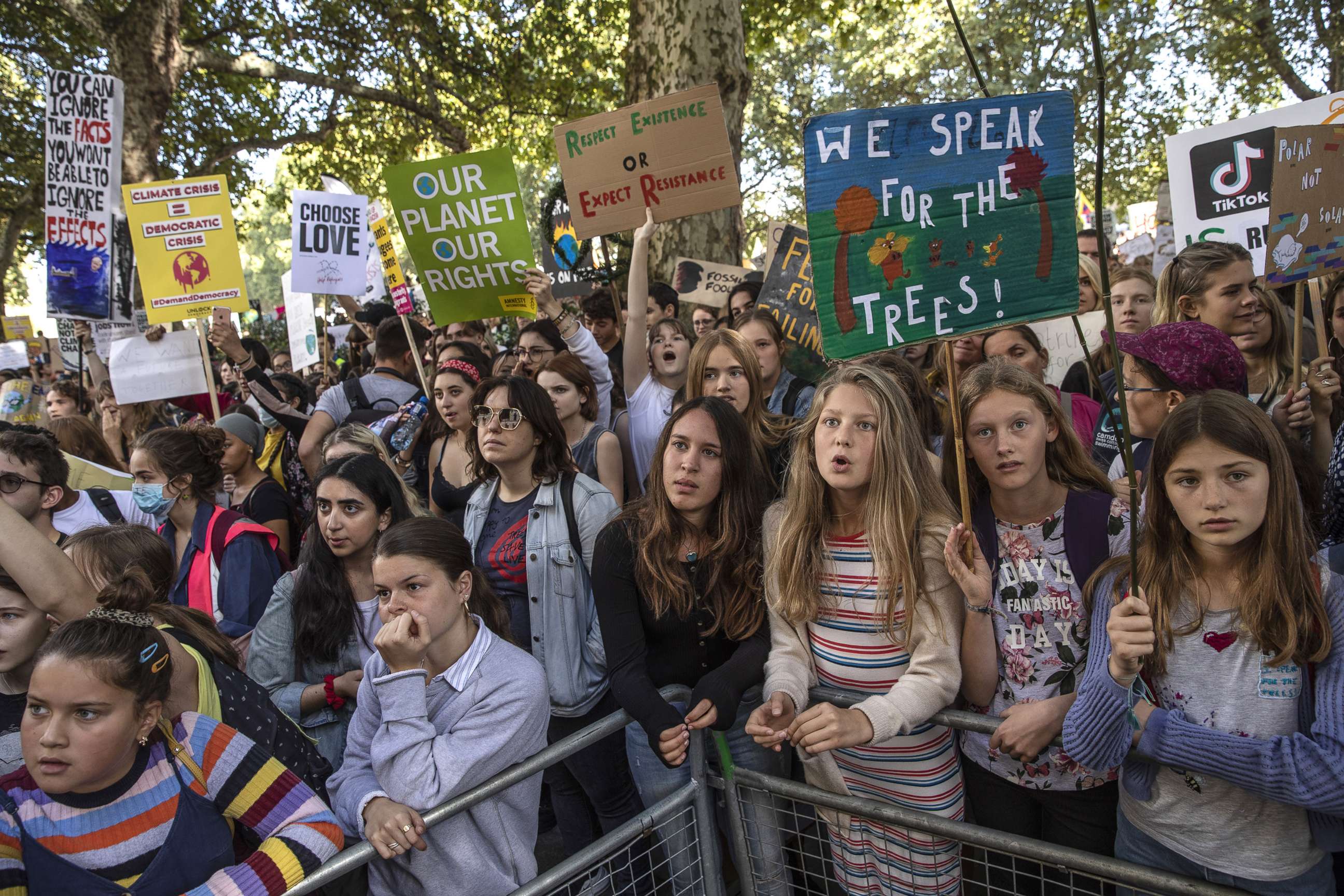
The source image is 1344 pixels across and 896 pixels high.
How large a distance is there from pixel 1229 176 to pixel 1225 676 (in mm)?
3986

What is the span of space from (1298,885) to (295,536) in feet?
13.8

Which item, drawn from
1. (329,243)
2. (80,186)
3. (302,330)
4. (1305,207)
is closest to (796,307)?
(1305,207)

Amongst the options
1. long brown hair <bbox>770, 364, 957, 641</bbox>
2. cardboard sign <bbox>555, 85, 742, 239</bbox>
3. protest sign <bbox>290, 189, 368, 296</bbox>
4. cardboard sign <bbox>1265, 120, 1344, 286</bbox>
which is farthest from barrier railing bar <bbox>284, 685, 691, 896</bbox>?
protest sign <bbox>290, 189, 368, 296</bbox>

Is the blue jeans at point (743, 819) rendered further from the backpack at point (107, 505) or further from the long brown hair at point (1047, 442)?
the backpack at point (107, 505)

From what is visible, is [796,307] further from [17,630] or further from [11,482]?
[17,630]

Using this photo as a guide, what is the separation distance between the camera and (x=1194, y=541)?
211 centimetres

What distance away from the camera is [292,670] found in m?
2.99

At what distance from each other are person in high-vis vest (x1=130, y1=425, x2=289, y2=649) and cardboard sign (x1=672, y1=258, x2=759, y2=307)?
4.25 m

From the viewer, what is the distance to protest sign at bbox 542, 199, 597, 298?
7.62 meters

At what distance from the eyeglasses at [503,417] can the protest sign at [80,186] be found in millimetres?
4921

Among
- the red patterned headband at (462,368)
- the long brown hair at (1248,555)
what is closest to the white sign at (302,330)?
the red patterned headband at (462,368)

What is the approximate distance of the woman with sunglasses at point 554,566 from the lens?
3148mm

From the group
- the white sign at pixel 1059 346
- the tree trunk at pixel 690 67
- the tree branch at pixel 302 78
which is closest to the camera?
the white sign at pixel 1059 346

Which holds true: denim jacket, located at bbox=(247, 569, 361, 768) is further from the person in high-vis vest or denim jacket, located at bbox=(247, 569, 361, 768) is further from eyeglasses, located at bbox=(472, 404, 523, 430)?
eyeglasses, located at bbox=(472, 404, 523, 430)
